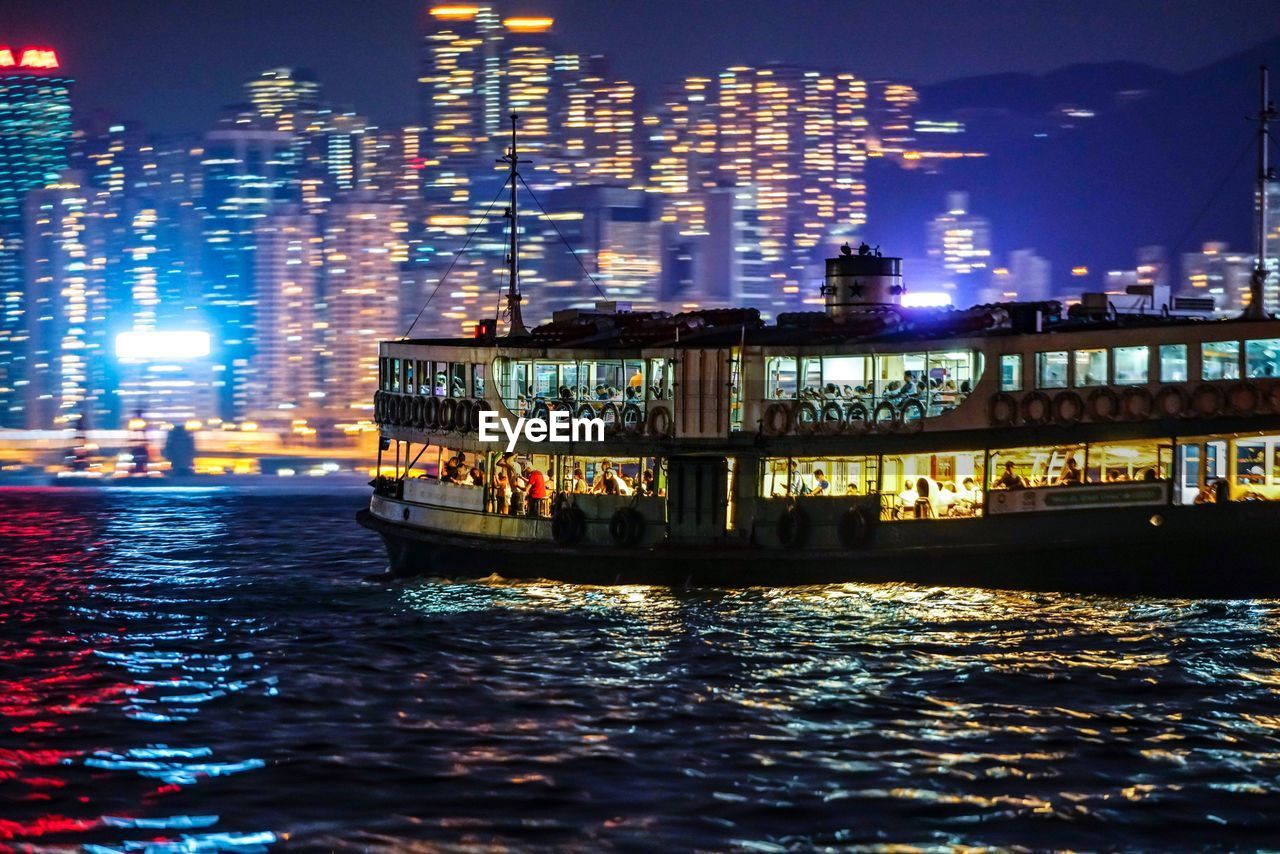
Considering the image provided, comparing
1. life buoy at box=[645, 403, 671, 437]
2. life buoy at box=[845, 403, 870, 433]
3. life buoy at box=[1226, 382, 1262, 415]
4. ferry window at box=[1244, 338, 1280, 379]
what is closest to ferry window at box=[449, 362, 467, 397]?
life buoy at box=[645, 403, 671, 437]

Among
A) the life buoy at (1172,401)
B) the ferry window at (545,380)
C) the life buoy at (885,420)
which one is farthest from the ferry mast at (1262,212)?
the ferry window at (545,380)

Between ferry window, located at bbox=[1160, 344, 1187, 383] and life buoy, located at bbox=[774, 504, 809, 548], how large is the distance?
6.58 meters

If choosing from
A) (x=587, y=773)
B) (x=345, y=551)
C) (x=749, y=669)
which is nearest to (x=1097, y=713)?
(x=749, y=669)

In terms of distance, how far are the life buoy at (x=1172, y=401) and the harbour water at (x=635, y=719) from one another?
2707 mm

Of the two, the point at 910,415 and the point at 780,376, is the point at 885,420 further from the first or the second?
the point at 780,376

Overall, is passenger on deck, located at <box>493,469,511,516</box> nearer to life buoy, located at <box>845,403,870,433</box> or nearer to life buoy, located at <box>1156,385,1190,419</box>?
life buoy, located at <box>845,403,870,433</box>

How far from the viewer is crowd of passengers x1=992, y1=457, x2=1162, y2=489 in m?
30.2

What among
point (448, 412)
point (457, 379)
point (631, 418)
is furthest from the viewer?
point (457, 379)

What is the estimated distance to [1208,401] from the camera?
97.9 ft

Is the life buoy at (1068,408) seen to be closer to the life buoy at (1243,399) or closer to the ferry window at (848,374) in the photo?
the life buoy at (1243,399)

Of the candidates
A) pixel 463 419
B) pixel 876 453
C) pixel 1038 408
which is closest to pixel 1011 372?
pixel 1038 408

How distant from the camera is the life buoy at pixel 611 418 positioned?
33.6 m

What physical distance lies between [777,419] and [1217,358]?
7661 millimetres

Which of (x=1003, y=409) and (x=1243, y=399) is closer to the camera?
(x=1243, y=399)
